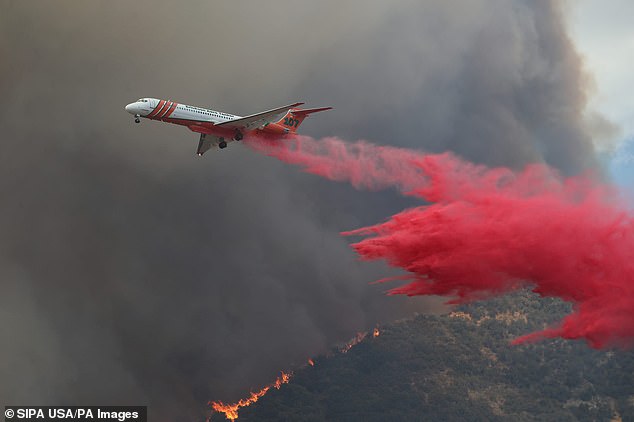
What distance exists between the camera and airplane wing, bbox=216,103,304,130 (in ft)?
243

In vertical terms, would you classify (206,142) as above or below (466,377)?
above

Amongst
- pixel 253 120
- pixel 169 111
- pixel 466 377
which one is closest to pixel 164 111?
pixel 169 111

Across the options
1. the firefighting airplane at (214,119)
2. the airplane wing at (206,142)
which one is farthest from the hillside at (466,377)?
the firefighting airplane at (214,119)

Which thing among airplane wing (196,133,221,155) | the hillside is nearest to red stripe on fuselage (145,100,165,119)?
airplane wing (196,133,221,155)

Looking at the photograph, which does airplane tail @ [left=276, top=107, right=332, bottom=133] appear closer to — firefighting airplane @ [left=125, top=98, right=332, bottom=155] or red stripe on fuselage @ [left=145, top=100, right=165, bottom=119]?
firefighting airplane @ [left=125, top=98, right=332, bottom=155]

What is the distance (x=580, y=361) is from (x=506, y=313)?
16.7 metres

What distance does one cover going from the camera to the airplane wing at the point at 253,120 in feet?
243

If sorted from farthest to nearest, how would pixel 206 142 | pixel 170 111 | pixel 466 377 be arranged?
pixel 466 377, pixel 206 142, pixel 170 111

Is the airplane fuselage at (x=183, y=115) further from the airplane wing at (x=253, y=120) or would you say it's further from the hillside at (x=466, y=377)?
the hillside at (x=466, y=377)

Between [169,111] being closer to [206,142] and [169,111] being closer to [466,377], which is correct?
[206,142]

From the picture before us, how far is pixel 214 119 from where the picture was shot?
247 feet

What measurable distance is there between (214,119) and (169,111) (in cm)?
343

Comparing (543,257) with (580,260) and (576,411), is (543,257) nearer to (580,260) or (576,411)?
(580,260)

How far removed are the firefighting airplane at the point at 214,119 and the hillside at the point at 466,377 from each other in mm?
62515
